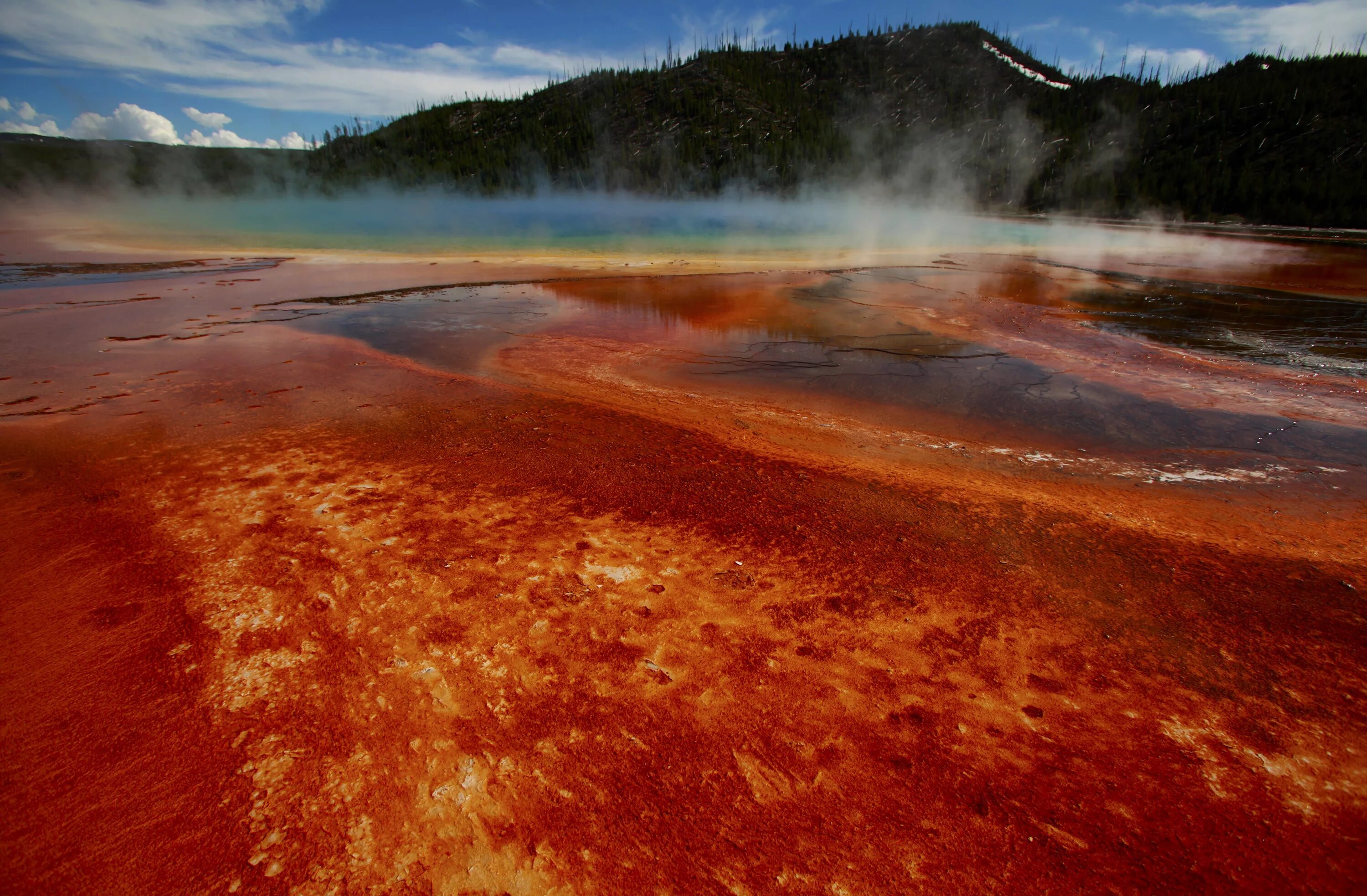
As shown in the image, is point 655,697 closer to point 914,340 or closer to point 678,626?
point 678,626

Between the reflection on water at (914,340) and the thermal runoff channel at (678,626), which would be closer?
the thermal runoff channel at (678,626)

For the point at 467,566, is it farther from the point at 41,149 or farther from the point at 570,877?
the point at 41,149

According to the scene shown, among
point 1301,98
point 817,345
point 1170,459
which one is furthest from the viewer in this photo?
point 1301,98

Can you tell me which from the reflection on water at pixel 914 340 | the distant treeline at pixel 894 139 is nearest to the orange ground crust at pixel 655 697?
the reflection on water at pixel 914 340

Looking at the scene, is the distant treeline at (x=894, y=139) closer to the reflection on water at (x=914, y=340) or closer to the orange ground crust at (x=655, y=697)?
the reflection on water at (x=914, y=340)

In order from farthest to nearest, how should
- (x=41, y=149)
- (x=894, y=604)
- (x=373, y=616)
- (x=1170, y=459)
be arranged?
1. (x=41, y=149)
2. (x=1170, y=459)
3. (x=894, y=604)
4. (x=373, y=616)

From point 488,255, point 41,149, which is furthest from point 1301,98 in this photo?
point 41,149
